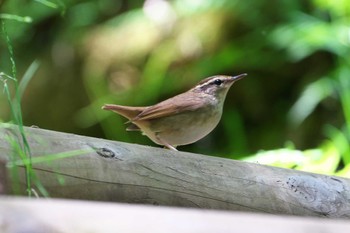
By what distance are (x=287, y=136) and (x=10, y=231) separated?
490 centimetres

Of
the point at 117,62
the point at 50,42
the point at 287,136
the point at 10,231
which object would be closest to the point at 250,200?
the point at 10,231

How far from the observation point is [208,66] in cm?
590

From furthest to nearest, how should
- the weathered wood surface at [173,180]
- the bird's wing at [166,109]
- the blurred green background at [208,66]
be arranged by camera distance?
1. the blurred green background at [208,66]
2. the bird's wing at [166,109]
3. the weathered wood surface at [173,180]

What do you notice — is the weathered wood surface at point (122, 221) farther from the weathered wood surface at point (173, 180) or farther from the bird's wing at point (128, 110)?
the bird's wing at point (128, 110)

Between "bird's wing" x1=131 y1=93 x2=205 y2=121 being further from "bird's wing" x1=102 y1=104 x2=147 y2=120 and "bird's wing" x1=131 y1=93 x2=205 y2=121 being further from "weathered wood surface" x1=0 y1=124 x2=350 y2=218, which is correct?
"weathered wood surface" x1=0 y1=124 x2=350 y2=218

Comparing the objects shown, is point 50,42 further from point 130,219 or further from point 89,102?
point 130,219


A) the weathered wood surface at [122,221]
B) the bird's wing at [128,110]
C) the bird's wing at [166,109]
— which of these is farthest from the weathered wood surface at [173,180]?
the bird's wing at [128,110]

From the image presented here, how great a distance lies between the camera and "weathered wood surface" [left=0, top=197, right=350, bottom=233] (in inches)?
42.6

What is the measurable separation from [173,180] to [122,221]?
103cm

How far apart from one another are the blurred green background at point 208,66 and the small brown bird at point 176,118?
1.80 meters

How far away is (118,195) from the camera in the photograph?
81.9 inches

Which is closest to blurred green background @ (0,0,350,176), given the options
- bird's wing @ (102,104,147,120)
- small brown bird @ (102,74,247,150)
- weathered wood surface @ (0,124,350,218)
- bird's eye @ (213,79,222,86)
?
bird's eye @ (213,79,222,86)

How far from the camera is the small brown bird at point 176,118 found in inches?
129

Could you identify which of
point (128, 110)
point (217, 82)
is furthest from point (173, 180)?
point (217, 82)
